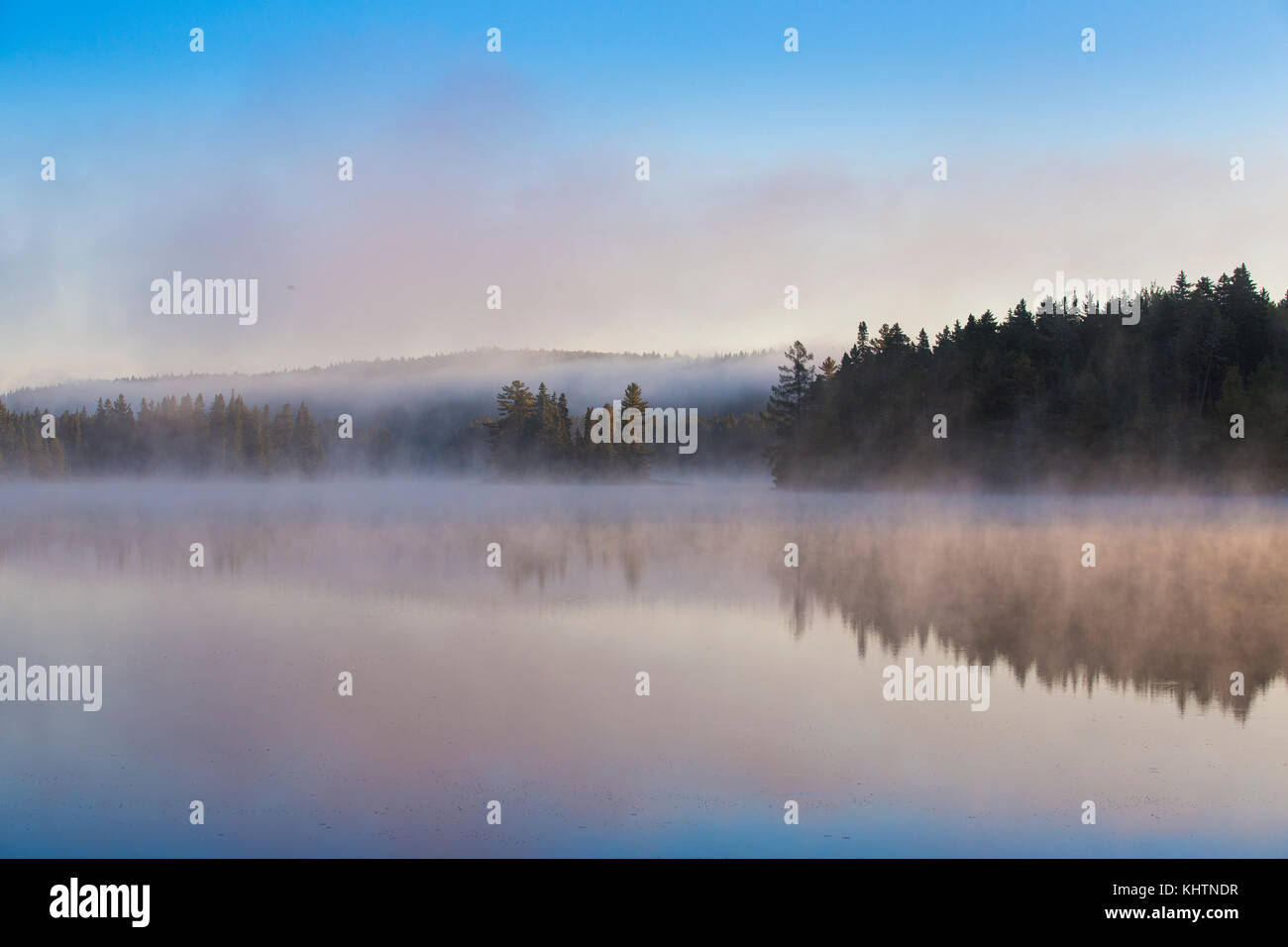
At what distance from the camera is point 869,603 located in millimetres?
20641

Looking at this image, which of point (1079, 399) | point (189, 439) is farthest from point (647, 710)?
point (189, 439)

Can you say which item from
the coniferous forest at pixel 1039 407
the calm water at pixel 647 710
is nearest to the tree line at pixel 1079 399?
the coniferous forest at pixel 1039 407

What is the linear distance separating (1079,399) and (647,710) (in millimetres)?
63494

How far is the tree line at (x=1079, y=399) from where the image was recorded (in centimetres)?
6419

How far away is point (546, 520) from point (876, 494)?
39.1 metres

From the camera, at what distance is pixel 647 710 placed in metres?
12.6

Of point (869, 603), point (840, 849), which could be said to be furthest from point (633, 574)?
point (840, 849)

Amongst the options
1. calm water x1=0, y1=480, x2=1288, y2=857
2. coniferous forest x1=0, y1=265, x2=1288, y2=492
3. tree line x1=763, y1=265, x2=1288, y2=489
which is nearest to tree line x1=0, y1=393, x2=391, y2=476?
coniferous forest x1=0, y1=265, x2=1288, y2=492

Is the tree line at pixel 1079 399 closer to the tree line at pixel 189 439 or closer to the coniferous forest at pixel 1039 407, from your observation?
the coniferous forest at pixel 1039 407

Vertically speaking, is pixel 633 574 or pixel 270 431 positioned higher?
pixel 270 431

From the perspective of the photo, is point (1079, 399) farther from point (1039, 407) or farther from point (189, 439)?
point (189, 439)

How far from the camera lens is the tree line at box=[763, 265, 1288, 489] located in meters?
64.2

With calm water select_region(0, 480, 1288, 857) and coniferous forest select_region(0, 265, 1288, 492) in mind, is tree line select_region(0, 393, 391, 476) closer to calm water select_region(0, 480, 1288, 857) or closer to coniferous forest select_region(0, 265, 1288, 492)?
coniferous forest select_region(0, 265, 1288, 492)
